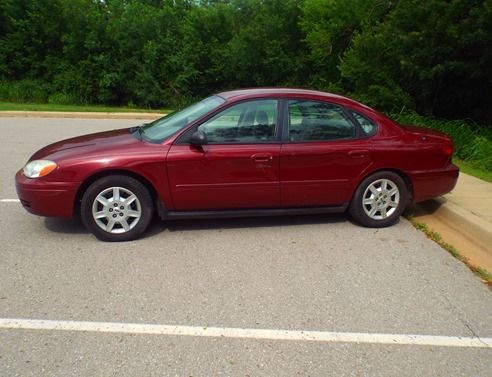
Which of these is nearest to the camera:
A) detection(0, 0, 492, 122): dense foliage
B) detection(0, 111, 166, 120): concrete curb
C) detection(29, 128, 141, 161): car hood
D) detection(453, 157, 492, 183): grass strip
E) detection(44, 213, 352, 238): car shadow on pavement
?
detection(29, 128, 141, 161): car hood

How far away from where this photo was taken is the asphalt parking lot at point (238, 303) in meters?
2.86

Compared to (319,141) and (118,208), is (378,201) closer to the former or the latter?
(319,141)

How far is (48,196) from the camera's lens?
4445mm

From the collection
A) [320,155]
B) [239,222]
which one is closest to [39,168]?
[239,222]

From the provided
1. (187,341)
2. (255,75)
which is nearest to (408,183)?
(187,341)

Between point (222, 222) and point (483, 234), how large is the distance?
9.19 feet

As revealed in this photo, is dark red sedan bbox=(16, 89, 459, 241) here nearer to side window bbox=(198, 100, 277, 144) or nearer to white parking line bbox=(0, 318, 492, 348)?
side window bbox=(198, 100, 277, 144)

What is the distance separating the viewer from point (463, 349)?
302cm

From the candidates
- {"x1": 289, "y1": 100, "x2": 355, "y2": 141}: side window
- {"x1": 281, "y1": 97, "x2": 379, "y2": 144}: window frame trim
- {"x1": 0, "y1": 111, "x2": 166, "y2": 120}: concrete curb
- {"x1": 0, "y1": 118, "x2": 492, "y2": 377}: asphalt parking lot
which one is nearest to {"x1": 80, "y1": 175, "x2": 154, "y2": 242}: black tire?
{"x1": 0, "y1": 118, "x2": 492, "y2": 377}: asphalt parking lot

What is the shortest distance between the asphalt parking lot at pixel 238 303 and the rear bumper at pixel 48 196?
331 millimetres

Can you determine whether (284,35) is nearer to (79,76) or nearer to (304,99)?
(79,76)

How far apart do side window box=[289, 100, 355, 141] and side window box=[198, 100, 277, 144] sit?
0.23 metres

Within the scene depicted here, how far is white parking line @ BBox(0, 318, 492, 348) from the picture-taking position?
308cm

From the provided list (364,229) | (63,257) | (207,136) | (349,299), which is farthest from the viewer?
(364,229)
